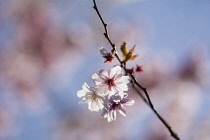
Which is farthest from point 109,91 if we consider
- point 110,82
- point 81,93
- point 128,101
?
point 81,93

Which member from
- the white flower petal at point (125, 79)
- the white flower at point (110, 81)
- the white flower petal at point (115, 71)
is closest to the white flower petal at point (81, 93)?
the white flower at point (110, 81)

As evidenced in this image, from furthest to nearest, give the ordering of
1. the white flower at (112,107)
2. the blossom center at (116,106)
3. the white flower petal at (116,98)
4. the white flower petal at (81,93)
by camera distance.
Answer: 1. the white flower petal at (81,93)
2. the blossom center at (116,106)
3. the white flower at (112,107)
4. the white flower petal at (116,98)

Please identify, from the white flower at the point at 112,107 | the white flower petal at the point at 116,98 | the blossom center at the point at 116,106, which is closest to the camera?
the white flower petal at the point at 116,98

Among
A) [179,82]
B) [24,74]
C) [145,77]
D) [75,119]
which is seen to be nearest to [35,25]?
[24,74]

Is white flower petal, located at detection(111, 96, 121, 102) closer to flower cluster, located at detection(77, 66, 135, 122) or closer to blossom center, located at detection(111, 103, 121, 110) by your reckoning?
flower cluster, located at detection(77, 66, 135, 122)

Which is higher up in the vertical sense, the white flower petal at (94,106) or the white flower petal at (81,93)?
the white flower petal at (81,93)

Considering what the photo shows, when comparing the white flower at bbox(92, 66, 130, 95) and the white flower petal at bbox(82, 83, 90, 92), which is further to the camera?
the white flower petal at bbox(82, 83, 90, 92)

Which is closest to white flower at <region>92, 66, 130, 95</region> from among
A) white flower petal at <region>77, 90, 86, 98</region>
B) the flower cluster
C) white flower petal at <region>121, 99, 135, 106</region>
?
the flower cluster

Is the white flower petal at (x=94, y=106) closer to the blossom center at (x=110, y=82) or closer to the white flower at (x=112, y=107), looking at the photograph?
the white flower at (x=112, y=107)
